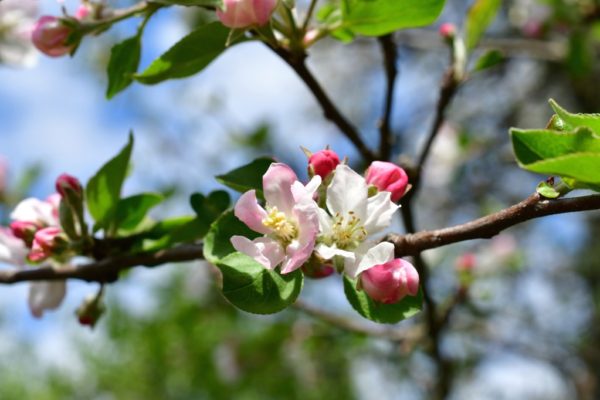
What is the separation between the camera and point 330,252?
2.50 ft

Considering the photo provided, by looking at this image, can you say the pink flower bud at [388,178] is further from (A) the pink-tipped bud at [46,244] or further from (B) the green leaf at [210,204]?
(A) the pink-tipped bud at [46,244]

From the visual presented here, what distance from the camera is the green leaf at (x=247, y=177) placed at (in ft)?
2.81

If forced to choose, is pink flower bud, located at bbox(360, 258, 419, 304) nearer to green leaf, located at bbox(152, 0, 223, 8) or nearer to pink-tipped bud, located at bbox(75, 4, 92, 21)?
green leaf, located at bbox(152, 0, 223, 8)

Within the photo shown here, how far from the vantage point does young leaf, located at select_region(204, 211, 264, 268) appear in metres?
0.80

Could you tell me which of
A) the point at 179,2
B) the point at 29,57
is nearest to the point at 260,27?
the point at 179,2

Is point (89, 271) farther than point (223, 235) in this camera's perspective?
Yes

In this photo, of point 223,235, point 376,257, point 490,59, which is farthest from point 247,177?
point 490,59

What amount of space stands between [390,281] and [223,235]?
0.20 m

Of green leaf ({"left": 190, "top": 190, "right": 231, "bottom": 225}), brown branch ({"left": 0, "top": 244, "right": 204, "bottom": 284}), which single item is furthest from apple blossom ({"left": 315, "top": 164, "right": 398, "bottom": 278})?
brown branch ({"left": 0, "top": 244, "right": 204, "bottom": 284})

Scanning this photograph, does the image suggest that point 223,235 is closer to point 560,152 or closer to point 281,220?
point 281,220

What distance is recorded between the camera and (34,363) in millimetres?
8273

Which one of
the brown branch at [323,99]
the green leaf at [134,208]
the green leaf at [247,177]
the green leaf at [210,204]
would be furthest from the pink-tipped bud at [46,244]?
the brown branch at [323,99]

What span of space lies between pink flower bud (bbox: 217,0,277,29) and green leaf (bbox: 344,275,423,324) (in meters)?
0.36

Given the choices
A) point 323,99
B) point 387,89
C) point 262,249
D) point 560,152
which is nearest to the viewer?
point 560,152
